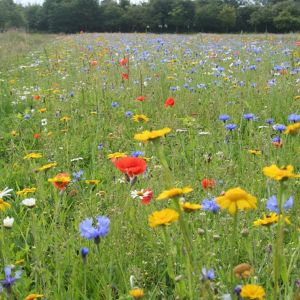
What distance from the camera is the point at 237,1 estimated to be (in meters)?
38.6

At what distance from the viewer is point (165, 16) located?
70.0 ft

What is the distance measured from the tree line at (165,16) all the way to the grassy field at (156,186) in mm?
4357

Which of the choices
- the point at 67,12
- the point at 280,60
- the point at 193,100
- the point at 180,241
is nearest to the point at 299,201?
the point at 180,241

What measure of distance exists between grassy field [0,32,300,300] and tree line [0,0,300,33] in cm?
436

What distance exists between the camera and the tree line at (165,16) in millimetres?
19547

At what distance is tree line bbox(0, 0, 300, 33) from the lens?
64.1 ft

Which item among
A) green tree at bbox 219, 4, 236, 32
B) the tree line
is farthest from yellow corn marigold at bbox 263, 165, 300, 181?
green tree at bbox 219, 4, 236, 32

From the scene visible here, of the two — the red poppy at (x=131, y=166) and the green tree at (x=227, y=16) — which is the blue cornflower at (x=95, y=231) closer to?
the red poppy at (x=131, y=166)

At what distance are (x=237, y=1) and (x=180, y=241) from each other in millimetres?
40114

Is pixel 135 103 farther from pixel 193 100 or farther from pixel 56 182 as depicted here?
pixel 56 182

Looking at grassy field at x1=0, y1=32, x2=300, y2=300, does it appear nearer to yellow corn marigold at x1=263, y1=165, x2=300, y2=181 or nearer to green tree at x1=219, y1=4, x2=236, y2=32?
yellow corn marigold at x1=263, y1=165, x2=300, y2=181

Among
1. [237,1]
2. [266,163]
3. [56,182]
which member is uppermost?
[237,1]

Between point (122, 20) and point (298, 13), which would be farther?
point (122, 20)

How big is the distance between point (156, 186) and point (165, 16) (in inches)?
810
